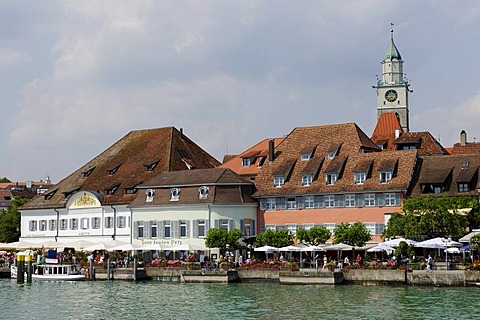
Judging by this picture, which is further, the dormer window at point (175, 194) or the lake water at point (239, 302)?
the dormer window at point (175, 194)

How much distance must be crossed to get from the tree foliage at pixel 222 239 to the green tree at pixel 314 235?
5941mm

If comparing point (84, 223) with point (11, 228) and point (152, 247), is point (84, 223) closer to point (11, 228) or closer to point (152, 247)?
point (11, 228)

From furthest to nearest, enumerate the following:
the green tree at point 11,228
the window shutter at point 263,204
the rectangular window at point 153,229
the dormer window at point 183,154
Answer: the green tree at point 11,228, the dormer window at point 183,154, the rectangular window at point 153,229, the window shutter at point 263,204

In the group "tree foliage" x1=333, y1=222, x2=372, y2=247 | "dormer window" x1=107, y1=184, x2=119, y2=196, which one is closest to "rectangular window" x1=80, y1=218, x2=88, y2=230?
"dormer window" x1=107, y1=184, x2=119, y2=196

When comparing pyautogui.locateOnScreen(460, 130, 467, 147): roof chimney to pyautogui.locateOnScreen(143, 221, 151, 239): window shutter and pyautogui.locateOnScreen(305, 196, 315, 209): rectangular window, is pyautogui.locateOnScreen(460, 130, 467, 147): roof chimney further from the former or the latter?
pyautogui.locateOnScreen(143, 221, 151, 239): window shutter

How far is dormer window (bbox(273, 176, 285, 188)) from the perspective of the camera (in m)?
78.7

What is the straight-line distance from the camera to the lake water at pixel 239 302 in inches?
1785

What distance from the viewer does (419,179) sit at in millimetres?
72188

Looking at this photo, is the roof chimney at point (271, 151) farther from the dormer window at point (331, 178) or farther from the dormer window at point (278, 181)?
the dormer window at point (331, 178)

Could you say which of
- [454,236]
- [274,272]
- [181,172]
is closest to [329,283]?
[274,272]

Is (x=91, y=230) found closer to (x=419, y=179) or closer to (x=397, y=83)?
(x=419, y=179)

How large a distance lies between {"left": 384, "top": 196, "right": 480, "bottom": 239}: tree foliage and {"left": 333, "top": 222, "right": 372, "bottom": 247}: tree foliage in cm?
158

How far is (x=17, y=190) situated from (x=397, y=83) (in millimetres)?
62617

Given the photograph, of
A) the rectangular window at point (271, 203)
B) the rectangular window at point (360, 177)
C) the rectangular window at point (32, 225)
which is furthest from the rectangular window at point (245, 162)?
the rectangular window at point (32, 225)
